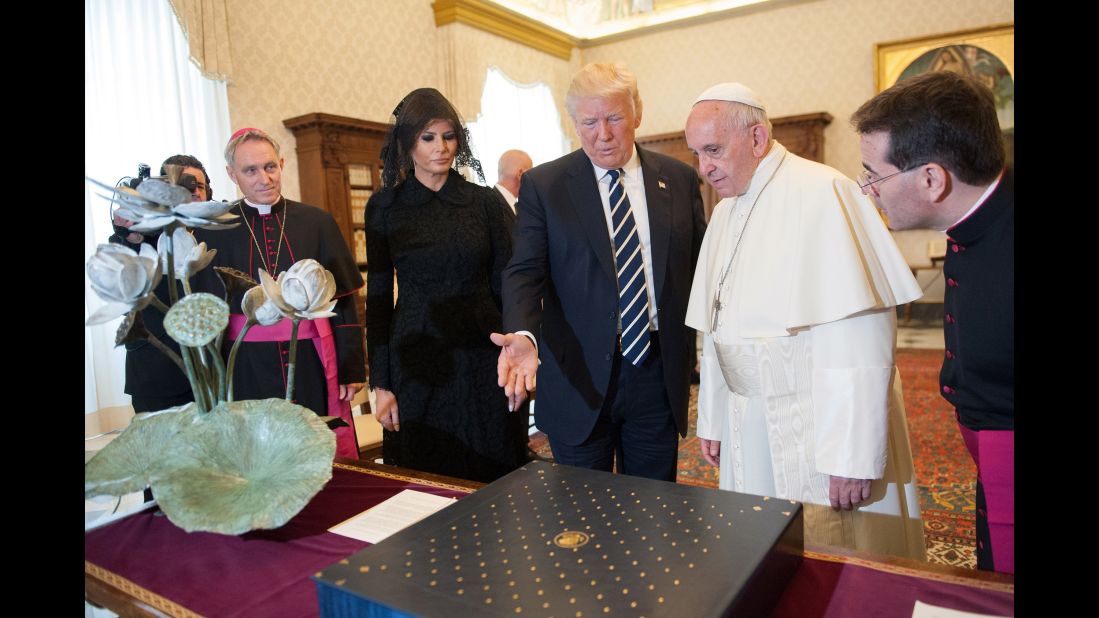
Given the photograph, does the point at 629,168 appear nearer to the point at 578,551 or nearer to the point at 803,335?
the point at 803,335

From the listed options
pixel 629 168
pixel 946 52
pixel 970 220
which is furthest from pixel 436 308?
pixel 946 52

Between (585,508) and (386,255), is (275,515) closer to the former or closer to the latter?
(585,508)

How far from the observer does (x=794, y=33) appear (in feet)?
33.3

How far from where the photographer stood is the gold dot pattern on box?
0.99 meters

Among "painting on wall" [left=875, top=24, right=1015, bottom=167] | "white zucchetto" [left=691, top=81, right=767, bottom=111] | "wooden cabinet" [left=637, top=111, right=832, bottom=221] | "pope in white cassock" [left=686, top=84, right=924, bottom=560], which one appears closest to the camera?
"pope in white cassock" [left=686, top=84, right=924, bottom=560]

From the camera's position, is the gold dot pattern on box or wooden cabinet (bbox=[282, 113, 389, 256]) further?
wooden cabinet (bbox=[282, 113, 389, 256])

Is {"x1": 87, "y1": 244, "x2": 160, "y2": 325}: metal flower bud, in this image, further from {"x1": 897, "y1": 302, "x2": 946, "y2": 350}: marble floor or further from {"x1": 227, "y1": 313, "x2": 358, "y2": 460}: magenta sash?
{"x1": 897, "y1": 302, "x2": 946, "y2": 350}: marble floor

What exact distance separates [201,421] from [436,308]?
1271 millimetres

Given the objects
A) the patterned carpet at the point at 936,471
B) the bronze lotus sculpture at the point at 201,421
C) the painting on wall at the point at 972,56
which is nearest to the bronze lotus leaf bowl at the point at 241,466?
the bronze lotus sculpture at the point at 201,421

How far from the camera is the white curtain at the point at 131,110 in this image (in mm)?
5754

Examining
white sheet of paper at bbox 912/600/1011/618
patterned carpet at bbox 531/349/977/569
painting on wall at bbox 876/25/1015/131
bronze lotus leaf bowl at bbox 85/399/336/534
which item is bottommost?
patterned carpet at bbox 531/349/977/569

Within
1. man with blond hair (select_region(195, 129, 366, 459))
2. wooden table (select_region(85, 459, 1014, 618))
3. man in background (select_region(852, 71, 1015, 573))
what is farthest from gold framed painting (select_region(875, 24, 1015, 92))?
wooden table (select_region(85, 459, 1014, 618))

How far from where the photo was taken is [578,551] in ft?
3.69

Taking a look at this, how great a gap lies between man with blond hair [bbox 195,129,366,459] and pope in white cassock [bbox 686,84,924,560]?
52.2 inches
